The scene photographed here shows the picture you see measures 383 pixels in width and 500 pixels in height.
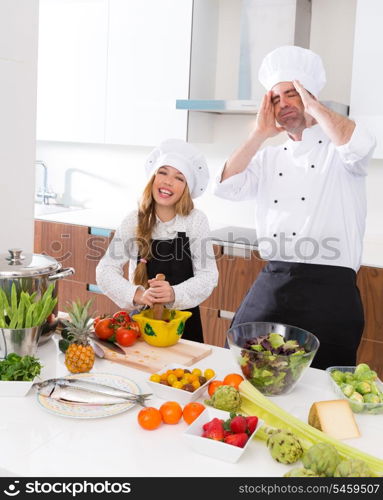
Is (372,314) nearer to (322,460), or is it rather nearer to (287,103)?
Result: (287,103)

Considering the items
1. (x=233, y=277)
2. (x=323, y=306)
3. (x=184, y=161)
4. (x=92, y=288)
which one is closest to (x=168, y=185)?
(x=184, y=161)

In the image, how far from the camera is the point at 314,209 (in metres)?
1.92

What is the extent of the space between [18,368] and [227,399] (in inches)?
17.9

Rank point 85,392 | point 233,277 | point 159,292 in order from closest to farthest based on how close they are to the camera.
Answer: point 85,392, point 159,292, point 233,277

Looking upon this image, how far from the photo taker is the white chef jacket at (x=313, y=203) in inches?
74.4

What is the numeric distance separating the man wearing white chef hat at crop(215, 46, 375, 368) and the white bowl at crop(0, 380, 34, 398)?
3.00 ft

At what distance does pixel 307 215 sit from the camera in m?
1.92

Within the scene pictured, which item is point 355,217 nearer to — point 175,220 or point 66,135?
point 175,220

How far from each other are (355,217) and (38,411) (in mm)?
1187

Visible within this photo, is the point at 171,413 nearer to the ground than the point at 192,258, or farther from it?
nearer to the ground

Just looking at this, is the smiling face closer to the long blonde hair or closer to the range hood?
the long blonde hair

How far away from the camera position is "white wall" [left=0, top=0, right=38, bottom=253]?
1.77 m

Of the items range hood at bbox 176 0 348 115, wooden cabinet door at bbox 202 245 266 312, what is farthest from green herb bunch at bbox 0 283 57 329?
range hood at bbox 176 0 348 115
